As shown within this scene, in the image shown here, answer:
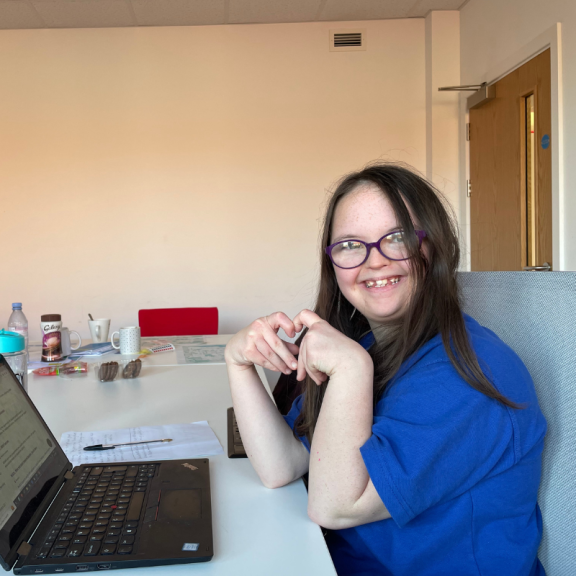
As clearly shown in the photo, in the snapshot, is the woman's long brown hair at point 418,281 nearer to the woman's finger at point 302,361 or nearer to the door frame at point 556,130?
the woman's finger at point 302,361

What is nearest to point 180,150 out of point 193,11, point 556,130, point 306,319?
point 193,11

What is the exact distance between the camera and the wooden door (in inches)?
116

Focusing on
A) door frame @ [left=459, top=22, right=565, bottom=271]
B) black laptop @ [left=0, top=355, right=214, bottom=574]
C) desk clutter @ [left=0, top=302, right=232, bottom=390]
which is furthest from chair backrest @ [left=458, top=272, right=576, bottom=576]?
door frame @ [left=459, top=22, right=565, bottom=271]

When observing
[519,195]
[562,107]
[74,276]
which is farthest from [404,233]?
[74,276]

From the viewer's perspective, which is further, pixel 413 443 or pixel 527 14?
pixel 527 14

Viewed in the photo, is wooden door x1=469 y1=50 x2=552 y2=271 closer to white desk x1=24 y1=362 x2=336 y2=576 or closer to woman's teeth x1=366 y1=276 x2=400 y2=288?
white desk x1=24 y1=362 x2=336 y2=576

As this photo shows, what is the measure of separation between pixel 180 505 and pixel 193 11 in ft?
12.4

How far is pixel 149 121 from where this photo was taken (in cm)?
393

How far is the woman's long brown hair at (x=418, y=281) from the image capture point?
863 mm

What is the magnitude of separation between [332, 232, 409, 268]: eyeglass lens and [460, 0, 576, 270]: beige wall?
7.25 feet

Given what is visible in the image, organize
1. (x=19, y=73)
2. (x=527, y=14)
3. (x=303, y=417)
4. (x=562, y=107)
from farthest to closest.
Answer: (x=19, y=73), (x=527, y=14), (x=562, y=107), (x=303, y=417)

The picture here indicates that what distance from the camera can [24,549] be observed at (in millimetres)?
635

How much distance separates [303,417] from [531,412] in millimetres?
436

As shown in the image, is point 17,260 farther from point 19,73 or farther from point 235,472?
point 235,472
